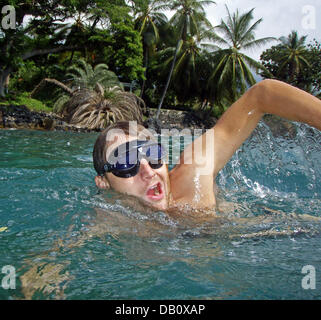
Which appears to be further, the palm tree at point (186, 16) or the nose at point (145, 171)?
the palm tree at point (186, 16)

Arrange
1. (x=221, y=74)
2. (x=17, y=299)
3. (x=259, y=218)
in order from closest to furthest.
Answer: (x=17, y=299) < (x=259, y=218) < (x=221, y=74)

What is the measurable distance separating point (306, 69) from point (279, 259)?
139ft

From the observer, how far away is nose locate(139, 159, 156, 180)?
2.47 metres

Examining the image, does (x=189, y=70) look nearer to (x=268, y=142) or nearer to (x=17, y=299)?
(x=268, y=142)

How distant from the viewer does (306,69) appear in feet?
129

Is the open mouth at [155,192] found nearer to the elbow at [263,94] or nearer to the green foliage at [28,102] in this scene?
the elbow at [263,94]

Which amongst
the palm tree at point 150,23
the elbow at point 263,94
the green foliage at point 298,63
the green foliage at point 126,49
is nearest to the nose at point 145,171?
Answer: the elbow at point 263,94

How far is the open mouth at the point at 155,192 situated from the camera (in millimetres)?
2469

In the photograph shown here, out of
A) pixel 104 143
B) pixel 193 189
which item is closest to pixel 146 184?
pixel 193 189

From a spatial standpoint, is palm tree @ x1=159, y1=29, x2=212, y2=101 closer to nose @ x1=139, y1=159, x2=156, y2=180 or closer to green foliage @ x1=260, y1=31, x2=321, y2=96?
green foliage @ x1=260, y1=31, x2=321, y2=96

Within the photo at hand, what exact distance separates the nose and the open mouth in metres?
0.09

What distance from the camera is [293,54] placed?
38781 mm

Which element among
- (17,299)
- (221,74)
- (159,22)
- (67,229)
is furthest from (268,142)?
(159,22)

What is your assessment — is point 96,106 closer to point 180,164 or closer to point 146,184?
point 180,164
